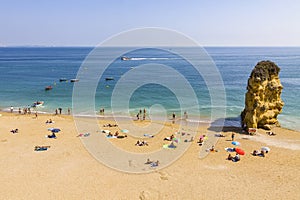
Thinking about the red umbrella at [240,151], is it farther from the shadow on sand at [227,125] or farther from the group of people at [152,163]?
the group of people at [152,163]

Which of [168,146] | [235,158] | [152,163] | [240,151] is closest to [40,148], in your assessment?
[152,163]

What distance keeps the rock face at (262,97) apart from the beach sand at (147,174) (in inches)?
121

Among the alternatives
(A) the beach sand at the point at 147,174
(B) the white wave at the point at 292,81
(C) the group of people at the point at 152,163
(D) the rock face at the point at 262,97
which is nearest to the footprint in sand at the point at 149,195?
(A) the beach sand at the point at 147,174

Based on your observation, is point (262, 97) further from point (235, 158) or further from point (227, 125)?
point (235, 158)

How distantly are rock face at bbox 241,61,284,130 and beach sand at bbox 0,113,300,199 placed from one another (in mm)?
3078

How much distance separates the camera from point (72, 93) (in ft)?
167

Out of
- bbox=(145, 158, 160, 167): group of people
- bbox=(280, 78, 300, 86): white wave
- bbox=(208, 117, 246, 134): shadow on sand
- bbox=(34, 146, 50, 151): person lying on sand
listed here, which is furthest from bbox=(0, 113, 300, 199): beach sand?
bbox=(280, 78, 300, 86): white wave

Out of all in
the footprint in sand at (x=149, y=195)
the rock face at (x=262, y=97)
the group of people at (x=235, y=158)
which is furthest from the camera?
the rock face at (x=262, y=97)

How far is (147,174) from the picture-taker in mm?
18000

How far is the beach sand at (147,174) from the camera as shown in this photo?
15602 millimetres

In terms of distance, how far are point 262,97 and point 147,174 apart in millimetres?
15776

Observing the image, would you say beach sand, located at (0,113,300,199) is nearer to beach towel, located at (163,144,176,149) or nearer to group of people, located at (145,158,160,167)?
beach towel, located at (163,144,176,149)

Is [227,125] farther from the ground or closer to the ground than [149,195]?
farther from the ground

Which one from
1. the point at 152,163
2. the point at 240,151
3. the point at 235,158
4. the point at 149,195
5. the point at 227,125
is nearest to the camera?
the point at 149,195
